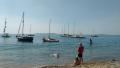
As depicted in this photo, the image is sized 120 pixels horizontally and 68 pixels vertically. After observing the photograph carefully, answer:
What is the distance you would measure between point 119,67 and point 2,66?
43.7 feet

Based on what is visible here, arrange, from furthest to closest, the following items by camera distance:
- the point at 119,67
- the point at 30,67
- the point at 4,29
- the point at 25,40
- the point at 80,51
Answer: the point at 4,29 < the point at 25,40 < the point at 30,67 < the point at 80,51 < the point at 119,67

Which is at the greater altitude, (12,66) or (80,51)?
(80,51)

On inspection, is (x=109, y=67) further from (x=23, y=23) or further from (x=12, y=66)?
(x=23, y=23)

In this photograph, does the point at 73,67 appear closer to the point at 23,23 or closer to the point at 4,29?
the point at 23,23

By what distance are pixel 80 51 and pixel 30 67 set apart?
20.2ft

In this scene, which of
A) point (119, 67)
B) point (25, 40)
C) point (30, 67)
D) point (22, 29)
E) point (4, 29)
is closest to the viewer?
point (119, 67)

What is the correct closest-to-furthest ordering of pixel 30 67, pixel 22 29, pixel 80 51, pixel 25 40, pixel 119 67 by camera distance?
pixel 119 67 < pixel 80 51 < pixel 30 67 < pixel 25 40 < pixel 22 29

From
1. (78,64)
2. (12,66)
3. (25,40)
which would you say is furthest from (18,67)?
(25,40)

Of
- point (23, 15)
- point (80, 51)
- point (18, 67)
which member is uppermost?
point (23, 15)

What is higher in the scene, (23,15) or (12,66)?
(23,15)

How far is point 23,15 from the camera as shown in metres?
102

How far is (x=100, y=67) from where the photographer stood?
22547 mm

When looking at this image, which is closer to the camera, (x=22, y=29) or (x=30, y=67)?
(x=30, y=67)

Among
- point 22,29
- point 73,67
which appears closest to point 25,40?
point 22,29
